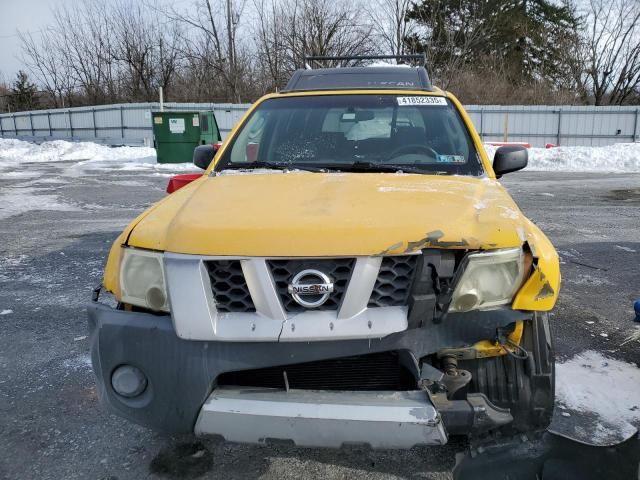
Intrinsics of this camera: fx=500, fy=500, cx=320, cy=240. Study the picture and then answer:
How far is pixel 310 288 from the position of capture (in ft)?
5.99

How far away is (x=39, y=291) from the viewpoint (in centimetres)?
476

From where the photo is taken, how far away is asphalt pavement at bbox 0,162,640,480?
2.36 meters

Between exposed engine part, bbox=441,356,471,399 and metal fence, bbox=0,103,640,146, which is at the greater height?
metal fence, bbox=0,103,640,146

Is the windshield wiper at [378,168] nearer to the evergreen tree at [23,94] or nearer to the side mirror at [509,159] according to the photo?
the side mirror at [509,159]

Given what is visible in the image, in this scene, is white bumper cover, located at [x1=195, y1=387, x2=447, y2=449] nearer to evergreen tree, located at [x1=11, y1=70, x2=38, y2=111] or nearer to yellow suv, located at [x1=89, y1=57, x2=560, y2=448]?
yellow suv, located at [x1=89, y1=57, x2=560, y2=448]

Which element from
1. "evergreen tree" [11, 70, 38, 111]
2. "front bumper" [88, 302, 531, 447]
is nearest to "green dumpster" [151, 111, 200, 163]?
"front bumper" [88, 302, 531, 447]

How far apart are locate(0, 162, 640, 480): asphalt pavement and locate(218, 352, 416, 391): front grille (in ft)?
0.91

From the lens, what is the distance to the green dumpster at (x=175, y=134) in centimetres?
1666

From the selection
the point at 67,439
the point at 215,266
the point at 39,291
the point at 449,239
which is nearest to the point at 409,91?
the point at 449,239

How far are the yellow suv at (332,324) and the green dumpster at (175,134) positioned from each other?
51.0 feet

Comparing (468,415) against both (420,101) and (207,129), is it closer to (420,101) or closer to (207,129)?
(420,101)

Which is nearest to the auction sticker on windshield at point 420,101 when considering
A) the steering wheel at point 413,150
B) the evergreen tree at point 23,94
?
the steering wheel at point 413,150

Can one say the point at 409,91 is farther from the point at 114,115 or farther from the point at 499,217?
the point at 114,115

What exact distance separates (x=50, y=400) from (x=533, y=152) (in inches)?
722
